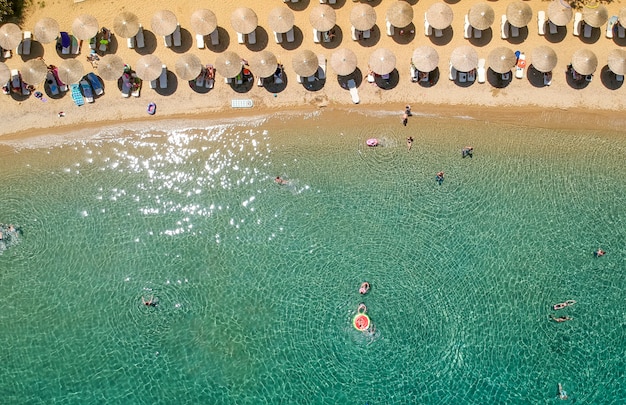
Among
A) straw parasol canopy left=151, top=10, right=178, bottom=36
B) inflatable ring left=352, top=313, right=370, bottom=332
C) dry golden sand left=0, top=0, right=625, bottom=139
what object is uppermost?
straw parasol canopy left=151, top=10, right=178, bottom=36

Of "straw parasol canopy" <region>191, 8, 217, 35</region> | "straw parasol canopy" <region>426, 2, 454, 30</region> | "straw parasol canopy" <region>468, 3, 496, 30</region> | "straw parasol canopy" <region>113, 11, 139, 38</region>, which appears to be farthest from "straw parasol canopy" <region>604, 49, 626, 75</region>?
"straw parasol canopy" <region>113, 11, 139, 38</region>

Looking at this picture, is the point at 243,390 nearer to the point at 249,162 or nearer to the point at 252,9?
the point at 249,162

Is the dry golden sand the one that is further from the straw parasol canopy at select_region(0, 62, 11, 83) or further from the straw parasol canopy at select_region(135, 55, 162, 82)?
the straw parasol canopy at select_region(0, 62, 11, 83)

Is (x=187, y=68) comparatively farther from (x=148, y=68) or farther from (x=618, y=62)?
(x=618, y=62)

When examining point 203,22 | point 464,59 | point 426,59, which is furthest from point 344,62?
point 203,22

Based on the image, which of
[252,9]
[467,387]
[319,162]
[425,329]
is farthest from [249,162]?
[467,387]

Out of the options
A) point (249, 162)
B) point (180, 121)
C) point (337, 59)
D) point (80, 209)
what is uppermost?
point (337, 59)
